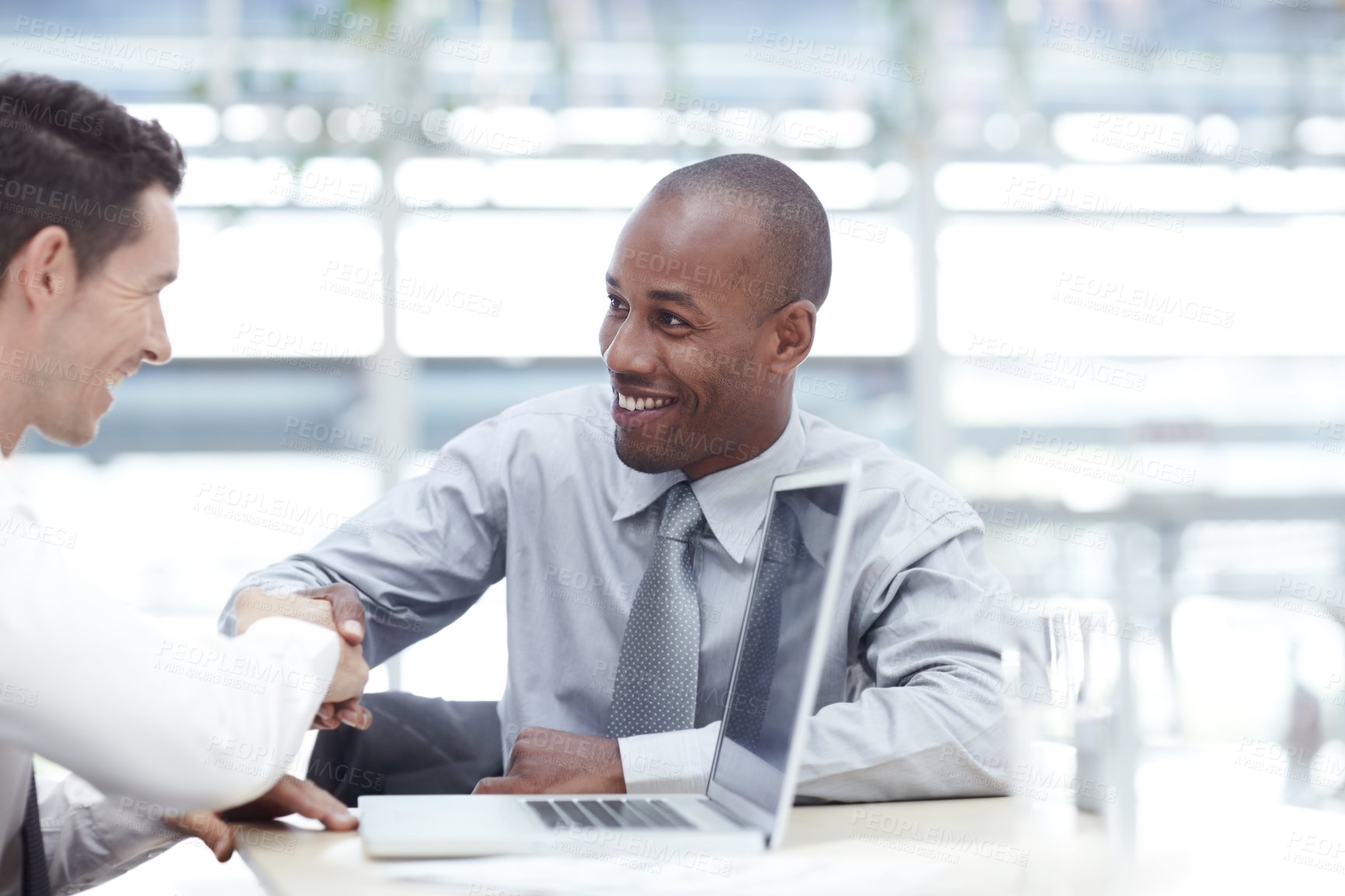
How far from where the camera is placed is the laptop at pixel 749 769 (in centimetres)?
93

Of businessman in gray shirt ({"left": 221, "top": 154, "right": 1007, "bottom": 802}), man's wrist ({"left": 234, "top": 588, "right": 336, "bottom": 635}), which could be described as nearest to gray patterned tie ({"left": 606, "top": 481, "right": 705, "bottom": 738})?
businessman in gray shirt ({"left": 221, "top": 154, "right": 1007, "bottom": 802})

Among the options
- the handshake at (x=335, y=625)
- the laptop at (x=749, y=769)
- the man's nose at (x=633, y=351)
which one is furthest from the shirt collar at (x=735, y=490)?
the handshake at (x=335, y=625)

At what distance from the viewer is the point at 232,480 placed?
3.80 m

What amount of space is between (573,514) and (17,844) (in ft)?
2.60

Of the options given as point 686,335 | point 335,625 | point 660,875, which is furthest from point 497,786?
point 686,335

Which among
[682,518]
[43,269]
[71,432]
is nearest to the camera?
[43,269]

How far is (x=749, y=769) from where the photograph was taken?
1048mm

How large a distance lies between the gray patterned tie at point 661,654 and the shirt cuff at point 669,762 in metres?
0.23

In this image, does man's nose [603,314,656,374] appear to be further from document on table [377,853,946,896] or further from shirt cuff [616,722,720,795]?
document on table [377,853,946,896]

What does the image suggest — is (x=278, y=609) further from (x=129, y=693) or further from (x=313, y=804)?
(x=129, y=693)

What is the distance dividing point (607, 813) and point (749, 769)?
0.13m

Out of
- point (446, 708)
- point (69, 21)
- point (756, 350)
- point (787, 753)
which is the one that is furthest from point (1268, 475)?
point (69, 21)

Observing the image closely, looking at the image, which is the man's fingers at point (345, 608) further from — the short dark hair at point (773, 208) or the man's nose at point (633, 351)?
the short dark hair at point (773, 208)

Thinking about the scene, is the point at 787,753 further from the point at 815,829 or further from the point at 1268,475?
the point at 1268,475
